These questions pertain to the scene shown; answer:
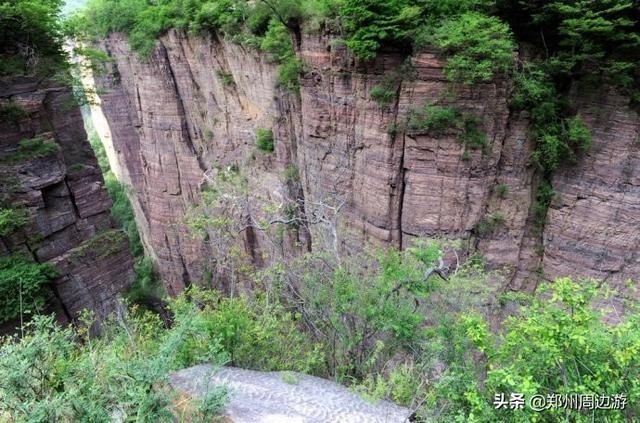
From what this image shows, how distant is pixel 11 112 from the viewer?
9.83 m

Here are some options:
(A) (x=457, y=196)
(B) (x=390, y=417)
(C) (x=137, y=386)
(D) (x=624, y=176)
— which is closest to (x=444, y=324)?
(B) (x=390, y=417)

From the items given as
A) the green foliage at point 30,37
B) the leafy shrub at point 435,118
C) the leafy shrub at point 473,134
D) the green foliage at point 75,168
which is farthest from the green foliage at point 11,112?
the leafy shrub at point 473,134

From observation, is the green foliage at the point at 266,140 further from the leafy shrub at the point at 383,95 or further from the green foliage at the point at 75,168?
the green foliage at the point at 75,168

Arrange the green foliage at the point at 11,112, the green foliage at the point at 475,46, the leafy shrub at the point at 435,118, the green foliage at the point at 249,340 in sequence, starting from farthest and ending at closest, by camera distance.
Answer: the leafy shrub at the point at 435,118 → the green foliage at the point at 475,46 → the green foliage at the point at 11,112 → the green foliage at the point at 249,340

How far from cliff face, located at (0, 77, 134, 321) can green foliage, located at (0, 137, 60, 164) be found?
1.0 inches

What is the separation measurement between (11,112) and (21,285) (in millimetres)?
3871

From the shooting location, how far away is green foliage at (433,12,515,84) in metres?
9.84

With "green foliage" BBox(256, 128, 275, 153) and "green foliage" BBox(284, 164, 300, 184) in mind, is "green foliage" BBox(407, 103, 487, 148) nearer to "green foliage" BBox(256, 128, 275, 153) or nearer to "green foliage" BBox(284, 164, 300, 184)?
"green foliage" BBox(284, 164, 300, 184)

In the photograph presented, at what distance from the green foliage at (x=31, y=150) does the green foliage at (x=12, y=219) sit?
1111 mm

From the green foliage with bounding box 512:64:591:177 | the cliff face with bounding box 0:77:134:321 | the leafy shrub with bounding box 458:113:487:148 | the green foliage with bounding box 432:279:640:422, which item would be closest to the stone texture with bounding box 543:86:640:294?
the green foliage with bounding box 512:64:591:177

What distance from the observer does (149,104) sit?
69.7 feet

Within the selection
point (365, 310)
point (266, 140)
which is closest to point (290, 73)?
point (266, 140)

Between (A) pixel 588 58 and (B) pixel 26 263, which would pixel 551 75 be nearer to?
(A) pixel 588 58

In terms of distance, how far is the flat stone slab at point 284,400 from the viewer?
605cm
